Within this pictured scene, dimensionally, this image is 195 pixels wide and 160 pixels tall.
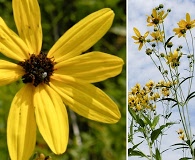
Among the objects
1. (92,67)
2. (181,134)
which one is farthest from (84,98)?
(181,134)

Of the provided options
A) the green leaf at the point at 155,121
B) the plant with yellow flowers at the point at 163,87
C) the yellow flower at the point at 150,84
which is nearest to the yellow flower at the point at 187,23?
the plant with yellow flowers at the point at 163,87

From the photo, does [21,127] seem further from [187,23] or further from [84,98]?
[187,23]

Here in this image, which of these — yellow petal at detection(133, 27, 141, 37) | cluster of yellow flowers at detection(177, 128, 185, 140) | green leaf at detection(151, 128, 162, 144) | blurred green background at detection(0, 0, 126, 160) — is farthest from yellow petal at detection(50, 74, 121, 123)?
cluster of yellow flowers at detection(177, 128, 185, 140)

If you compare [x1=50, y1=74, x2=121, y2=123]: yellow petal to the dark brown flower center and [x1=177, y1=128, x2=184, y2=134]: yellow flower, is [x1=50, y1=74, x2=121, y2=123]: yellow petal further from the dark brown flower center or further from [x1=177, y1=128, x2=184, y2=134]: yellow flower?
[x1=177, y1=128, x2=184, y2=134]: yellow flower

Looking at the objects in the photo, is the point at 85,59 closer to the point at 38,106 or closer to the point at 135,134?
the point at 38,106

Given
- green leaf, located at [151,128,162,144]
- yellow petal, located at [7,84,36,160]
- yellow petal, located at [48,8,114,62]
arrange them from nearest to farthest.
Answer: yellow petal, located at [7,84,36,160], yellow petal, located at [48,8,114,62], green leaf, located at [151,128,162,144]

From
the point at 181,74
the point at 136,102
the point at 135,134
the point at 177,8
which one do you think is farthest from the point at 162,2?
the point at 135,134
